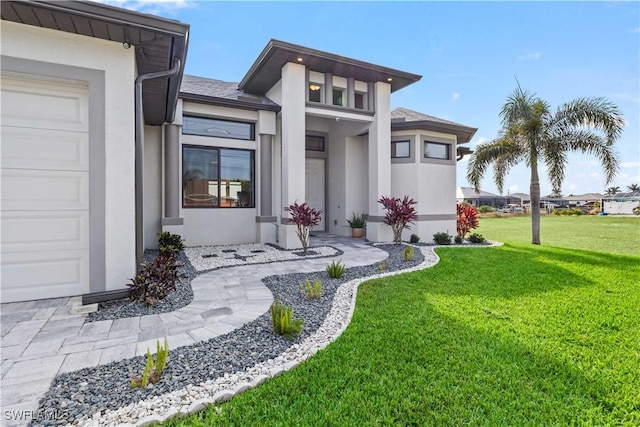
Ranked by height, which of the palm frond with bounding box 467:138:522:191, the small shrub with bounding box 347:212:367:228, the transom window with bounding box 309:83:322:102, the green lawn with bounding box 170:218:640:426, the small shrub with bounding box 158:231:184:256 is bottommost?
the green lawn with bounding box 170:218:640:426

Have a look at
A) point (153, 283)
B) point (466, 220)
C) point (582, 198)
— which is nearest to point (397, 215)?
point (466, 220)

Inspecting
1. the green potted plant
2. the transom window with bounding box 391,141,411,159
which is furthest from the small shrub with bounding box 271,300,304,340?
the transom window with bounding box 391,141,411,159

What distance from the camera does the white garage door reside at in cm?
418

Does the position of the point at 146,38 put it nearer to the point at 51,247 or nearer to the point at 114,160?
the point at 114,160

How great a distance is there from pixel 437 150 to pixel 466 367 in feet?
33.6

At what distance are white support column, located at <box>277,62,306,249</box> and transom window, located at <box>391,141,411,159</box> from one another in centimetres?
403

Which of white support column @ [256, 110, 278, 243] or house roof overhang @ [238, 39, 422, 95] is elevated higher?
house roof overhang @ [238, 39, 422, 95]

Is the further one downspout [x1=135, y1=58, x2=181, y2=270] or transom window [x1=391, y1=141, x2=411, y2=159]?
transom window [x1=391, y1=141, x2=411, y2=159]

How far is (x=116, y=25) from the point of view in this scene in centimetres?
413

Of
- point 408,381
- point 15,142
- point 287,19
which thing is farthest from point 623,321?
point 287,19

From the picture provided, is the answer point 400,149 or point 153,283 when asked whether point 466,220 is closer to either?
point 400,149

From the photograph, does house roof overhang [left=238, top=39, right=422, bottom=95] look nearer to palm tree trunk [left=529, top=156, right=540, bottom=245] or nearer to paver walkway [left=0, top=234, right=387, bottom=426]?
palm tree trunk [left=529, top=156, right=540, bottom=245]

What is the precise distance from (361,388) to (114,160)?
4.58 meters

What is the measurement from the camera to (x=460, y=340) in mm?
3414
